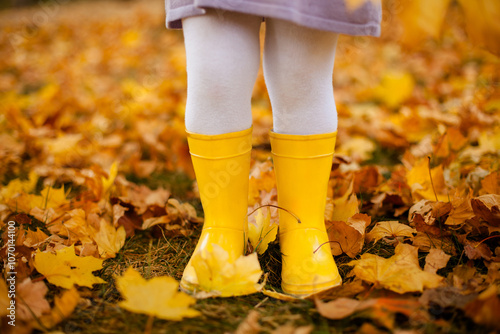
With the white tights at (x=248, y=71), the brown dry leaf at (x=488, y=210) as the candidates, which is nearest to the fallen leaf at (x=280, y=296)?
the white tights at (x=248, y=71)

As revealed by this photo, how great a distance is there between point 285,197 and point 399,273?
0.33 meters

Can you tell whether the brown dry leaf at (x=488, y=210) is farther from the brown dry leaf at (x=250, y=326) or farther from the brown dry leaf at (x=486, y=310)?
the brown dry leaf at (x=250, y=326)

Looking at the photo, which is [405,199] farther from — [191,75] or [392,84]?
[392,84]

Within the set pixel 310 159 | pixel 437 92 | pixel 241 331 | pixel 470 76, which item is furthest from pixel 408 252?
pixel 470 76

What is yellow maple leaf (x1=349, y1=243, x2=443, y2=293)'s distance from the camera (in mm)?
792

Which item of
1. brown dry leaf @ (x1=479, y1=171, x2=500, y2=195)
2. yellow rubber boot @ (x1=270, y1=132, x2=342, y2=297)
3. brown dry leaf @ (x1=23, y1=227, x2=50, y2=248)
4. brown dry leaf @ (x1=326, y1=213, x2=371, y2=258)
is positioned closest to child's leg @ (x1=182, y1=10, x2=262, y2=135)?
yellow rubber boot @ (x1=270, y1=132, x2=342, y2=297)

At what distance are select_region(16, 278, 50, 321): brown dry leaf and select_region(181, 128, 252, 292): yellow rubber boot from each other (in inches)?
11.6

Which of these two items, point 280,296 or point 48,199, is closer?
point 280,296

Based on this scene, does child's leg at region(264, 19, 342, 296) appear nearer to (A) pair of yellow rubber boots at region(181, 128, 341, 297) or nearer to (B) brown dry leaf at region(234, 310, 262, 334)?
(A) pair of yellow rubber boots at region(181, 128, 341, 297)

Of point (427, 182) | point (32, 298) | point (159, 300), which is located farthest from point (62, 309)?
point (427, 182)

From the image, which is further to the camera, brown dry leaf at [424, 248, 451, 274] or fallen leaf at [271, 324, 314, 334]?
brown dry leaf at [424, 248, 451, 274]

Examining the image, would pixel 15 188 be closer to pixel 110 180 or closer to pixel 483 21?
pixel 110 180

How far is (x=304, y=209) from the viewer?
962 millimetres

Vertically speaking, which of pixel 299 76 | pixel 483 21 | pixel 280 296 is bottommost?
pixel 280 296
